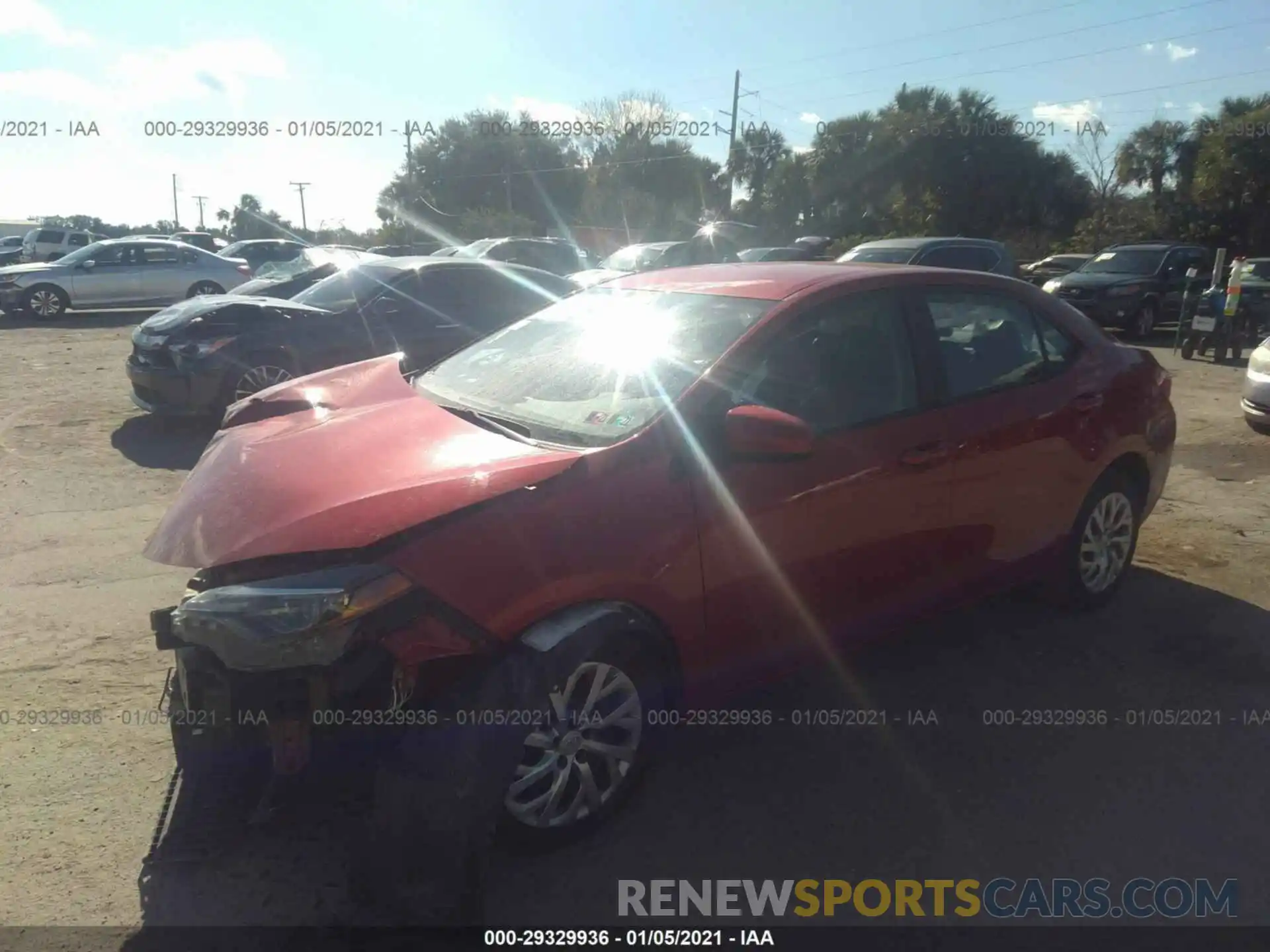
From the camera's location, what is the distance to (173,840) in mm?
2910

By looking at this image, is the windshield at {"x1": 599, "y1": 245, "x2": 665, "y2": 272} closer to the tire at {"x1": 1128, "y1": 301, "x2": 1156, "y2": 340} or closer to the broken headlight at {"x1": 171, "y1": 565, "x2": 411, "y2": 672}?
the tire at {"x1": 1128, "y1": 301, "x2": 1156, "y2": 340}

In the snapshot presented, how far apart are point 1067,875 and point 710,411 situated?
178 cm

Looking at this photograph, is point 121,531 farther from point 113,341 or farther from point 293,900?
point 113,341

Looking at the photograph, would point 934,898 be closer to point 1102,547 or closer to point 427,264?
point 1102,547

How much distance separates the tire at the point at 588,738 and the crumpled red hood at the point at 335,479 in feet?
1.74

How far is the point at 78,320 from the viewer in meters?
20.2

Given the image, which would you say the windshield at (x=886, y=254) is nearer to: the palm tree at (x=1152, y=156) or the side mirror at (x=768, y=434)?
the side mirror at (x=768, y=434)

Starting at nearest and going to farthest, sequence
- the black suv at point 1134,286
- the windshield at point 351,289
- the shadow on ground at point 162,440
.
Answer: the shadow on ground at point 162,440 → the windshield at point 351,289 → the black suv at point 1134,286

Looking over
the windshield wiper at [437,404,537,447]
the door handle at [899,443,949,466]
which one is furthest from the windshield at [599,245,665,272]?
the windshield wiper at [437,404,537,447]

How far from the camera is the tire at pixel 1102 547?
15.5ft

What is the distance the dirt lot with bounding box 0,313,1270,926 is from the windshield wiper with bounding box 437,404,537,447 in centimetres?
125

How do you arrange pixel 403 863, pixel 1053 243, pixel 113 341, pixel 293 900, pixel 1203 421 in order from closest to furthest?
pixel 403 863
pixel 293 900
pixel 1203 421
pixel 113 341
pixel 1053 243

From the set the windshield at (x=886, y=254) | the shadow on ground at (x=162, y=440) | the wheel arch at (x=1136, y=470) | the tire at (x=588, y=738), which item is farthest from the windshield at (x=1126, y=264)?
the tire at (x=588, y=738)

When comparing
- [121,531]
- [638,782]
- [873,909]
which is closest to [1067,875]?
[873,909]
